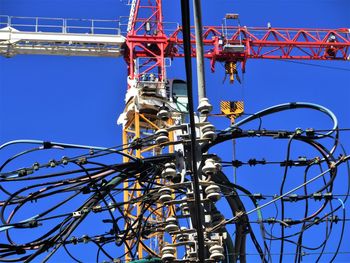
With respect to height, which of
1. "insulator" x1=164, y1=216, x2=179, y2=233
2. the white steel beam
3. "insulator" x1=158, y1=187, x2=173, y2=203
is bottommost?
"insulator" x1=164, y1=216, x2=179, y2=233

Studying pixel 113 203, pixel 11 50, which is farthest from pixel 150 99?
pixel 113 203

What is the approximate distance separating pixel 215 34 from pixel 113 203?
32.9 m

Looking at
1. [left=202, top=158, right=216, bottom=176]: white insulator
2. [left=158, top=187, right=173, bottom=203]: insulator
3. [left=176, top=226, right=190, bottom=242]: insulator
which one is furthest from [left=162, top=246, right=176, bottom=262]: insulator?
[left=202, top=158, right=216, bottom=176]: white insulator

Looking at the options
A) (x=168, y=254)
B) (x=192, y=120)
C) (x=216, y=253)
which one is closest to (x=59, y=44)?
(x=168, y=254)

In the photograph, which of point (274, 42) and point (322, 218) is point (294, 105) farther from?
point (274, 42)

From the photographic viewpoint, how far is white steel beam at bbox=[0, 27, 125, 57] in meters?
44.6

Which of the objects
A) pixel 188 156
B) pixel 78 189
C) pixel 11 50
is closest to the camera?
pixel 188 156

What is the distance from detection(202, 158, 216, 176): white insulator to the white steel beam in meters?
33.4

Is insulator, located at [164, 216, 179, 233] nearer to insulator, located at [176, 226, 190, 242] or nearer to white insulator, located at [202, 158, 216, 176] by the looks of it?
insulator, located at [176, 226, 190, 242]

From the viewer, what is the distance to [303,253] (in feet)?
43.5

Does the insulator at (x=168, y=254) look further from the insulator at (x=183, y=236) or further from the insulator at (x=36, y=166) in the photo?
the insulator at (x=36, y=166)

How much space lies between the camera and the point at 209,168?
38.7ft

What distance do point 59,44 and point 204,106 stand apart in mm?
33920

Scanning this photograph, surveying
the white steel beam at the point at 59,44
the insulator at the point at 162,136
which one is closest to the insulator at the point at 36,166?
the insulator at the point at 162,136
